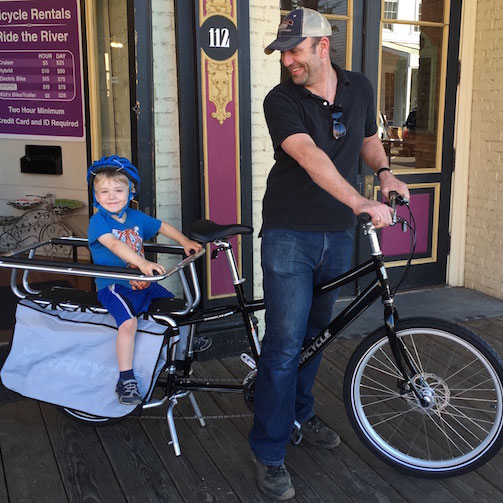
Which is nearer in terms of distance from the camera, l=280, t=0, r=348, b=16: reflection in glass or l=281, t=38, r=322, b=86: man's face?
l=281, t=38, r=322, b=86: man's face

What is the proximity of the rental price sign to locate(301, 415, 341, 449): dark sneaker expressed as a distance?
384cm

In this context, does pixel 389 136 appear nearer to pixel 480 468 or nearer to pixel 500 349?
pixel 500 349

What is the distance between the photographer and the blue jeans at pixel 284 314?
2.52 meters

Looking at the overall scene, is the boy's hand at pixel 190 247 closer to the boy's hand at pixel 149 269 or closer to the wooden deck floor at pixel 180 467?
the boy's hand at pixel 149 269

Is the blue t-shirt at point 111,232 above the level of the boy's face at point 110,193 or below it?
below

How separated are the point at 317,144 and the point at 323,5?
2.43m

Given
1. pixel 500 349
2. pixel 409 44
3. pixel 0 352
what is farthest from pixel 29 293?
pixel 409 44

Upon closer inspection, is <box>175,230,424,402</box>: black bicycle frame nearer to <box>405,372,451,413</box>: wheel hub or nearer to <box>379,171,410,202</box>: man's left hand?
<box>405,372,451,413</box>: wheel hub

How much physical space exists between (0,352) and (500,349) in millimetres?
2958

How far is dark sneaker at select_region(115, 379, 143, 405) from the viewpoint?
105 inches

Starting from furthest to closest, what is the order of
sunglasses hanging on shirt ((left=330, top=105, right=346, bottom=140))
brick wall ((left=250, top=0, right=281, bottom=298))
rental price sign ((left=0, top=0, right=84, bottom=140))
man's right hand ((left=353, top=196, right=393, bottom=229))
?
rental price sign ((left=0, top=0, right=84, bottom=140)) < brick wall ((left=250, top=0, right=281, bottom=298)) < sunglasses hanging on shirt ((left=330, top=105, right=346, bottom=140)) < man's right hand ((left=353, top=196, right=393, bottom=229))

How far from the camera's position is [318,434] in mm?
2912

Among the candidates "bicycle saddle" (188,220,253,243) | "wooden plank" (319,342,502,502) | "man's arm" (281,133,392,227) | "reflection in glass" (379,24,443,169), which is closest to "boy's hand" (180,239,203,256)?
"bicycle saddle" (188,220,253,243)

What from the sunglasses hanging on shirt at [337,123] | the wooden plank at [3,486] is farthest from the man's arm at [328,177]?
the wooden plank at [3,486]
